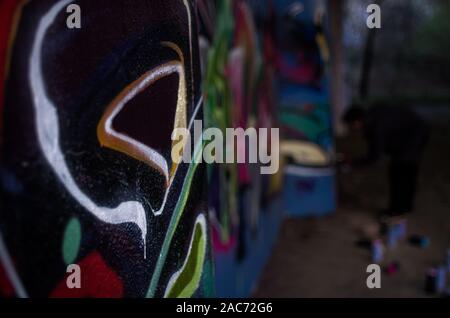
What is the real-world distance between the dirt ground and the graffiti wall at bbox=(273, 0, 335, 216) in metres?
0.39

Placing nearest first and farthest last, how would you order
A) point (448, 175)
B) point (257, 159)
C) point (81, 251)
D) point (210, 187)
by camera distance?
point (81, 251)
point (210, 187)
point (257, 159)
point (448, 175)

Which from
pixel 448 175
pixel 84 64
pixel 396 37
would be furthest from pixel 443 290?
pixel 396 37

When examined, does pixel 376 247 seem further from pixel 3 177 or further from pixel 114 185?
pixel 3 177

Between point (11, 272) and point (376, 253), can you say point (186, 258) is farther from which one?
point (376, 253)

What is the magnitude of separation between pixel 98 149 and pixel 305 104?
5.46 m

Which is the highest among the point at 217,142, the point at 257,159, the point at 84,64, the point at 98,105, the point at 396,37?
the point at 396,37

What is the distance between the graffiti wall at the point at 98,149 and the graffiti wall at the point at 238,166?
90cm

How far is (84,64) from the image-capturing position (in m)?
1.42

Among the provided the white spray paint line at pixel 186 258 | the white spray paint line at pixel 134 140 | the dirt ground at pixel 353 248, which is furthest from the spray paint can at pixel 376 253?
the white spray paint line at pixel 134 140

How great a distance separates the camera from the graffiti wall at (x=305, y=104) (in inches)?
253

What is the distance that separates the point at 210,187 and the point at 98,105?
1785 millimetres

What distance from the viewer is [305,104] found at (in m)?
6.73

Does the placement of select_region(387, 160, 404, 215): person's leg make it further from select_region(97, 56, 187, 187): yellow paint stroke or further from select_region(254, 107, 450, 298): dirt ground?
select_region(97, 56, 187, 187): yellow paint stroke

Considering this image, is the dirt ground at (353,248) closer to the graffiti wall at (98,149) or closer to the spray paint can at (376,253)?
the spray paint can at (376,253)
